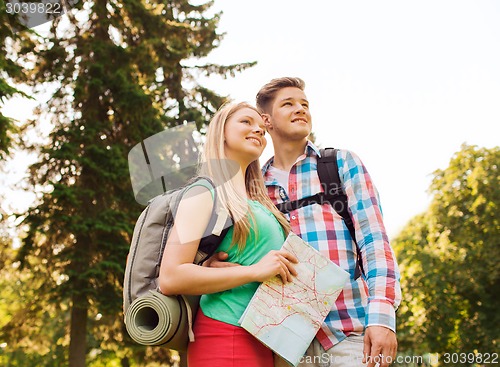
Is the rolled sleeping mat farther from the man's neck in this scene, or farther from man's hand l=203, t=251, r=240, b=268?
the man's neck

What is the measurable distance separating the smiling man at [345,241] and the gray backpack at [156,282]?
50 centimetres

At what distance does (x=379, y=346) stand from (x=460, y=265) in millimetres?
21325

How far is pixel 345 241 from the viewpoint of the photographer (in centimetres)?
277

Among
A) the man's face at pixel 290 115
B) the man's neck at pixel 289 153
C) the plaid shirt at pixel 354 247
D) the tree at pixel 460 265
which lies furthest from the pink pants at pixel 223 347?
the tree at pixel 460 265

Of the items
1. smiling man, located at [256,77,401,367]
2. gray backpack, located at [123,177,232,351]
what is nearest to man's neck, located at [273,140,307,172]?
smiling man, located at [256,77,401,367]

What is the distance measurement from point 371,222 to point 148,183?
109 cm

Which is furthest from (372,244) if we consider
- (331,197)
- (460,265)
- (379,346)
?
(460,265)

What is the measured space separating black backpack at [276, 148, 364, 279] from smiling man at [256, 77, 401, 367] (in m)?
0.02

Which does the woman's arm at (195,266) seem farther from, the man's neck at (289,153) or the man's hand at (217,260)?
the man's neck at (289,153)

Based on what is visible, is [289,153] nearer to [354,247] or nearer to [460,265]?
[354,247]

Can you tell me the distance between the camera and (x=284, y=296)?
2.31 meters

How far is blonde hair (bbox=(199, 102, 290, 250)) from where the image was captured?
7.80 ft

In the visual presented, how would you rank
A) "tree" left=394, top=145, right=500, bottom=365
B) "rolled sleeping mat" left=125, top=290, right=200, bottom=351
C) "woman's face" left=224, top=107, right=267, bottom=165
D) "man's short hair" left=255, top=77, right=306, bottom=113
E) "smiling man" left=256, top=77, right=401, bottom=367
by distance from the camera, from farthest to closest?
"tree" left=394, top=145, right=500, bottom=365 < "man's short hair" left=255, top=77, right=306, bottom=113 < "woman's face" left=224, top=107, right=267, bottom=165 < "smiling man" left=256, top=77, right=401, bottom=367 < "rolled sleeping mat" left=125, top=290, right=200, bottom=351

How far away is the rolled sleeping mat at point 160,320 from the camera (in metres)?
2.16
